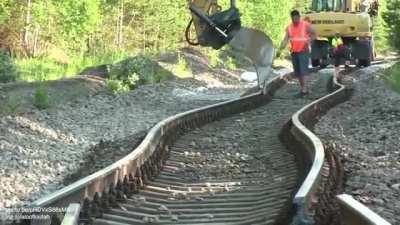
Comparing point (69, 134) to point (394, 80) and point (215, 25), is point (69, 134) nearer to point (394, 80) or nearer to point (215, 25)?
point (215, 25)

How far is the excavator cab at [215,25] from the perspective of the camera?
1273 centimetres

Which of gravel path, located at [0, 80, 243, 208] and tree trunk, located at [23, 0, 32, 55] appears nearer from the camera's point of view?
gravel path, located at [0, 80, 243, 208]

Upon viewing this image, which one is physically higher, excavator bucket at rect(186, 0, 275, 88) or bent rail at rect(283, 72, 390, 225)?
excavator bucket at rect(186, 0, 275, 88)

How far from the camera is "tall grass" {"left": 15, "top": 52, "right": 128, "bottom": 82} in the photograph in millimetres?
17109

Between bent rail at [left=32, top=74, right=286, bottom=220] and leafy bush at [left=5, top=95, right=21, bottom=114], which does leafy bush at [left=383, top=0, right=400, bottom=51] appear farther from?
leafy bush at [left=5, top=95, right=21, bottom=114]

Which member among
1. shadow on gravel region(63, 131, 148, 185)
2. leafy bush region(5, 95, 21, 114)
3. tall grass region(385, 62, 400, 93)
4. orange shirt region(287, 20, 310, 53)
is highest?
orange shirt region(287, 20, 310, 53)

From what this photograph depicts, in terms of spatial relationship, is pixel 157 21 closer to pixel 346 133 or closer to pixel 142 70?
pixel 142 70

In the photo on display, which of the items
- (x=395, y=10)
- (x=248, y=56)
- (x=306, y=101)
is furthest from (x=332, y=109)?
(x=395, y=10)

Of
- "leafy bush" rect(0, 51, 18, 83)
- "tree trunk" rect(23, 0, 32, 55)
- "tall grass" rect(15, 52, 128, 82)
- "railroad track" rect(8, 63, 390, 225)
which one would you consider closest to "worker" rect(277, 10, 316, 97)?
"railroad track" rect(8, 63, 390, 225)

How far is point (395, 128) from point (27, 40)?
18.9 metres

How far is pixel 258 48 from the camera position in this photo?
47.4ft

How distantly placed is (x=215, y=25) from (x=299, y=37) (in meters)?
2.94

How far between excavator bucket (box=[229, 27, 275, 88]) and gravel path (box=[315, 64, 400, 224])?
6.39 feet

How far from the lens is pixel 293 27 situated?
15.1 metres
